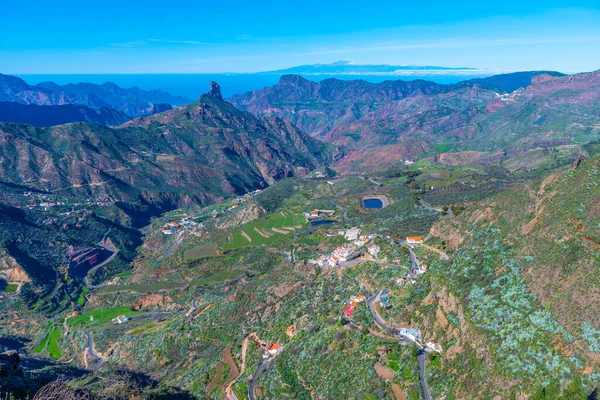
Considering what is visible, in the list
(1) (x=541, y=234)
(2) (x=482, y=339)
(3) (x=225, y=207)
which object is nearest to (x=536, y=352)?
(2) (x=482, y=339)

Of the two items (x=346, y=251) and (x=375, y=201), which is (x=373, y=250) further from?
(x=375, y=201)

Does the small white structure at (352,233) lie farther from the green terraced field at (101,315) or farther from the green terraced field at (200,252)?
the green terraced field at (101,315)

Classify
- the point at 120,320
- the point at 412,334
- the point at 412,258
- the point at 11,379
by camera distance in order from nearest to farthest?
1. the point at 11,379
2. the point at 412,334
3. the point at 412,258
4. the point at 120,320

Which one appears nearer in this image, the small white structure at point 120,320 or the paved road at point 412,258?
the paved road at point 412,258

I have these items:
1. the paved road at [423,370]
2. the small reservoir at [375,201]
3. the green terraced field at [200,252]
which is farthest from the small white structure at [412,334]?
the small reservoir at [375,201]

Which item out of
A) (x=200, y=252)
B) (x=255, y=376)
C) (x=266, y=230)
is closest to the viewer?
(x=255, y=376)

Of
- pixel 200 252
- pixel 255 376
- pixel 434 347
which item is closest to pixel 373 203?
pixel 200 252

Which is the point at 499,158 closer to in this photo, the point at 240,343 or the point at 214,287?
the point at 214,287

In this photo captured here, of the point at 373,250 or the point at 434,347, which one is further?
the point at 373,250
